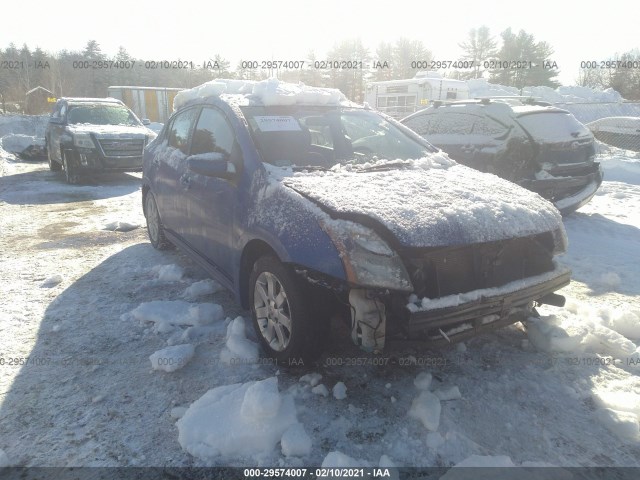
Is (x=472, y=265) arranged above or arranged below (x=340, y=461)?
above

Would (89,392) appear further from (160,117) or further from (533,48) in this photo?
(533,48)

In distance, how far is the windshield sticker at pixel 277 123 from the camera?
132 inches

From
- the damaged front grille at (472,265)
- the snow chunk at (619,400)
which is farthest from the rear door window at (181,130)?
the snow chunk at (619,400)

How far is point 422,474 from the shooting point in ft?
6.77

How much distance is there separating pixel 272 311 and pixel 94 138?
29.2 feet

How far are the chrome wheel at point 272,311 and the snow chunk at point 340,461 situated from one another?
2.49 ft

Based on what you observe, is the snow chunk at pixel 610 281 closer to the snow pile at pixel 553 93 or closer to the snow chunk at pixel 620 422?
the snow chunk at pixel 620 422

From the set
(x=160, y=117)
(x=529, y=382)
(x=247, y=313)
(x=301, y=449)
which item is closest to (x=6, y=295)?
(x=247, y=313)

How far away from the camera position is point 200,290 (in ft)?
13.2

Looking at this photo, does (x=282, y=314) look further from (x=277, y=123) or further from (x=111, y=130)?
(x=111, y=130)

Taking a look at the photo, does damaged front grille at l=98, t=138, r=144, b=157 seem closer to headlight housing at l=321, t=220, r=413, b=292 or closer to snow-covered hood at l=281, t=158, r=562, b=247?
snow-covered hood at l=281, t=158, r=562, b=247

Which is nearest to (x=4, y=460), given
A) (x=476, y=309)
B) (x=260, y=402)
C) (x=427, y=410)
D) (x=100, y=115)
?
(x=260, y=402)

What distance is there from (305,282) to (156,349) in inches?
52.7

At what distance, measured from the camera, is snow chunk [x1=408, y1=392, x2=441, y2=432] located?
2340 millimetres
